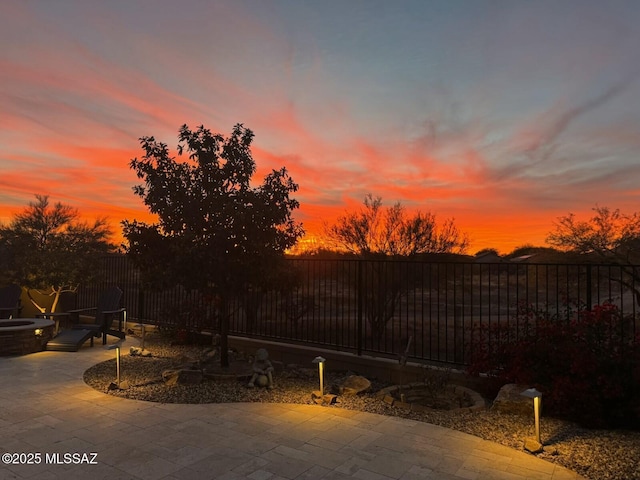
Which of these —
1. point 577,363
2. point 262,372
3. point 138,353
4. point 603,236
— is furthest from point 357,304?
point 603,236

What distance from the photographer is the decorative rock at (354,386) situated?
5.48m

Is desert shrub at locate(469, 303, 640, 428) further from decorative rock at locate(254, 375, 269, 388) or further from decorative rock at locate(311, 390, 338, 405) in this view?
decorative rock at locate(254, 375, 269, 388)

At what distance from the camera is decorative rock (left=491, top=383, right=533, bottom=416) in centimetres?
461

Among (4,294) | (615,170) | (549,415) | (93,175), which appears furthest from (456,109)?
(4,294)

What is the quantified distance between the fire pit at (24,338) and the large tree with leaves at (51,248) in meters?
2.17

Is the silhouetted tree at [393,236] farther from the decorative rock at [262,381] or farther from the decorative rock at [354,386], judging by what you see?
the decorative rock at [262,381]

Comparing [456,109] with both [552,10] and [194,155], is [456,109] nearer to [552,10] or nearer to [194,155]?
[552,10]

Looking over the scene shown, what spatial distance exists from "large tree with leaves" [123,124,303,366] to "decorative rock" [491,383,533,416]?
380 cm

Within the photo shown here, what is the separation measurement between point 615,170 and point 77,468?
13.3 m

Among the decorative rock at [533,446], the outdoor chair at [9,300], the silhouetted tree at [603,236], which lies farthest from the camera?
the silhouetted tree at [603,236]

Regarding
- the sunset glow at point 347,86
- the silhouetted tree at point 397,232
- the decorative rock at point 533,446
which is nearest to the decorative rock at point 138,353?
the sunset glow at point 347,86

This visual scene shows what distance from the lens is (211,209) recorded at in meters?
6.21

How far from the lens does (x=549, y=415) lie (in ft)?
15.1

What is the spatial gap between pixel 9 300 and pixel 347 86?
10.2 meters
